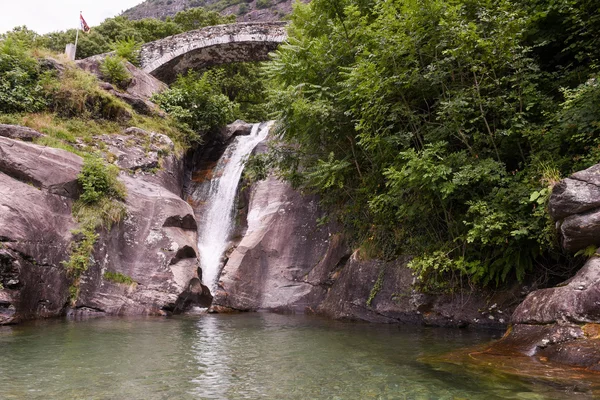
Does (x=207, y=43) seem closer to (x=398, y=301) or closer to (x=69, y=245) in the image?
(x=69, y=245)

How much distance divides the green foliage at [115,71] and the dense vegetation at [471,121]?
37.3 feet

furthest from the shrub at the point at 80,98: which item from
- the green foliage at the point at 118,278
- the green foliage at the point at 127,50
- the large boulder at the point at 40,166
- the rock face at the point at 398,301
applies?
the rock face at the point at 398,301

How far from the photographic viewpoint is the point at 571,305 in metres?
5.91

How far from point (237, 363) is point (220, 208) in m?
11.5

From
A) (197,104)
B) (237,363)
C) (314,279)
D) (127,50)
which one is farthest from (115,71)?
(237,363)

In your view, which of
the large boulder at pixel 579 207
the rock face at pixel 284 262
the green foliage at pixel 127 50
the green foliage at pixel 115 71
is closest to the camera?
the large boulder at pixel 579 207

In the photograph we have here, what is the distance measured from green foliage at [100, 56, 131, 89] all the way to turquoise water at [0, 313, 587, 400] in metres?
12.6

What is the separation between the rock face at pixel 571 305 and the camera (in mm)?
5504

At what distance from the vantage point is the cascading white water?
14.9 meters

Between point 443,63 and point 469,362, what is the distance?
561 cm

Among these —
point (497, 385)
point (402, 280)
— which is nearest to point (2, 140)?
point (402, 280)

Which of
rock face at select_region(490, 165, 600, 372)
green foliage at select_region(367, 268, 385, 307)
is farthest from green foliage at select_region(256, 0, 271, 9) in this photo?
rock face at select_region(490, 165, 600, 372)

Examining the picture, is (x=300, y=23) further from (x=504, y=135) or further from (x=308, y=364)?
(x=308, y=364)

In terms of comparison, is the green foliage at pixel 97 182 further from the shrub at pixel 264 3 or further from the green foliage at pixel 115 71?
the shrub at pixel 264 3
